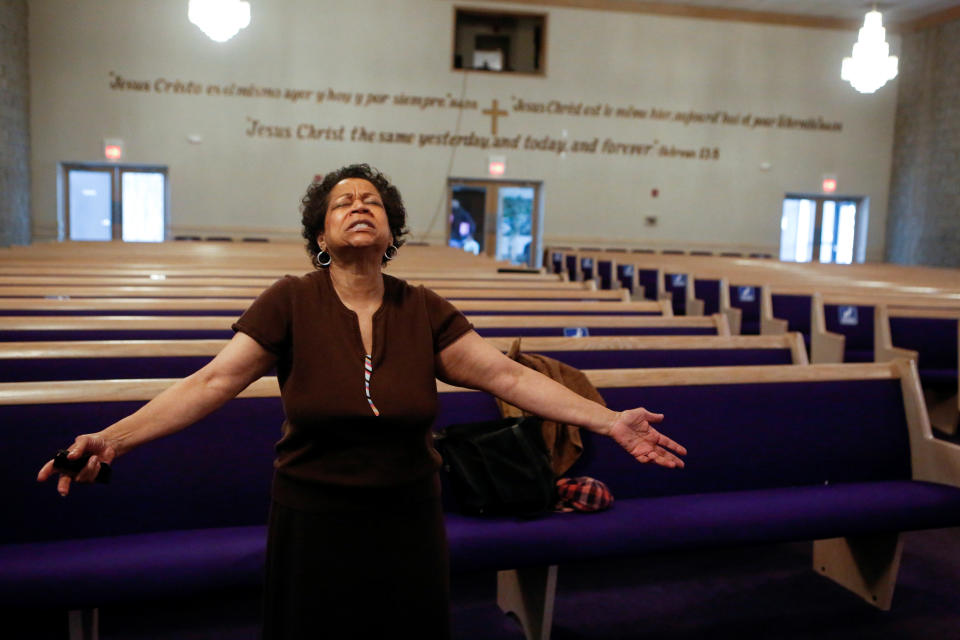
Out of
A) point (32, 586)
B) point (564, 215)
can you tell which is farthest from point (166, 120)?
point (32, 586)

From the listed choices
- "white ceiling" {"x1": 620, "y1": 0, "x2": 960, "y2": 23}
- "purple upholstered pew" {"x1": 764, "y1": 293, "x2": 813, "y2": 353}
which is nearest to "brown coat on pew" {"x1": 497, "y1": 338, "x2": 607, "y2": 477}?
"purple upholstered pew" {"x1": 764, "y1": 293, "x2": 813, "y2": 353}

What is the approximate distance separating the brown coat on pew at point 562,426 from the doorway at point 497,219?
33.6 ft

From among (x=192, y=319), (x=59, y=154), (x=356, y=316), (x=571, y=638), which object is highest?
(x=59, y=154)

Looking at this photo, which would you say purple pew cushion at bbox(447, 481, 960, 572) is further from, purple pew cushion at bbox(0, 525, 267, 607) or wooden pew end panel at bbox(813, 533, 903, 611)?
purple pew cushion at bbox(0, 525, 267, 607)

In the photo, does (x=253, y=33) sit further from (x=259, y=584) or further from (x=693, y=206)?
(x=259, y=584)

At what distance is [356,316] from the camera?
56.1 inches

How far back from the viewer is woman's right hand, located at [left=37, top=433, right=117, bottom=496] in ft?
4.03

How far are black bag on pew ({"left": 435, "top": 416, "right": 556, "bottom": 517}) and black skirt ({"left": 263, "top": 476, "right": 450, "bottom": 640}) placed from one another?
622 mm

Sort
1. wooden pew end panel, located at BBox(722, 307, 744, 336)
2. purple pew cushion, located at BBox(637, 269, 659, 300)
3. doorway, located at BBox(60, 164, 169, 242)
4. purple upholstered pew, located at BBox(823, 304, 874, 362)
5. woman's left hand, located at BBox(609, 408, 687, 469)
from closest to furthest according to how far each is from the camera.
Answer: woman's left hand, located at BBox(609, 408, 687, 469), purple upholstered pew, located at BBox(823, 304, 874, 362), wooden pew end panel, located at BBox(722, 307, 744, 336), purple pew cushion, located at BBox(637, 269, 659, 300), doorway, located at BBox(60, 164, 169, 242)

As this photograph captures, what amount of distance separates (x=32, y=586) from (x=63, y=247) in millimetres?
6813

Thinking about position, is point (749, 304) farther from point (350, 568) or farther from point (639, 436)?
point (350, 568)

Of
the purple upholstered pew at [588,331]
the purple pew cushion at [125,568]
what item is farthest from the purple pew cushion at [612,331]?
the purple pew cushion at [125,568]

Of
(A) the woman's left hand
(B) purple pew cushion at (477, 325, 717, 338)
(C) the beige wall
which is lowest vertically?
(B) purple pew cushion at (477, 325, 717, 338)

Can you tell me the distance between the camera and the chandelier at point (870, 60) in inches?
377
